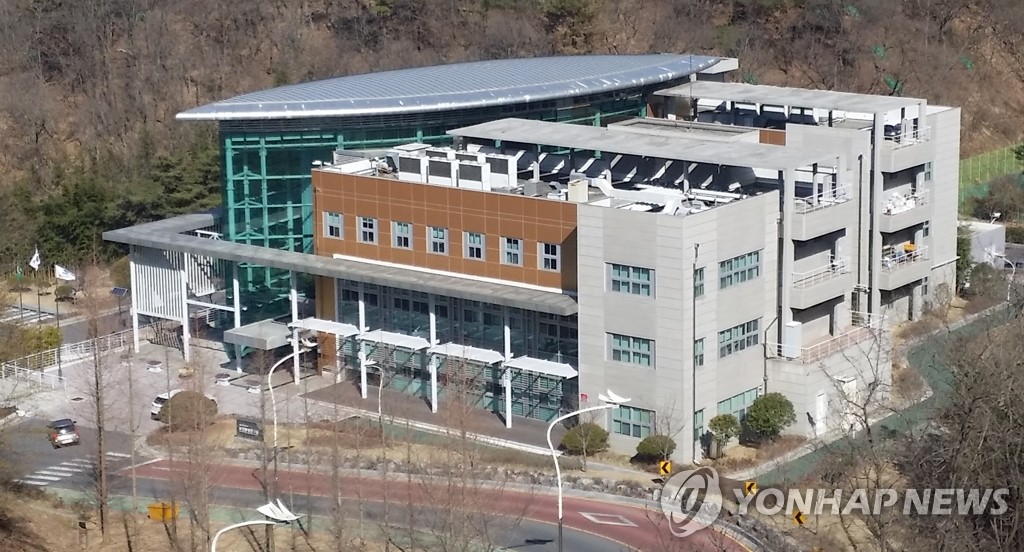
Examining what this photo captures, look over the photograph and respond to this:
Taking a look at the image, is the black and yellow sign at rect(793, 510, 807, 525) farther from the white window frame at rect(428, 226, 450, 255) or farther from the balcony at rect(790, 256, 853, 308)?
the white window frame at rect(428, 226, 450, 255)

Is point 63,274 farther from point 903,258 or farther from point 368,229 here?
point 903,258

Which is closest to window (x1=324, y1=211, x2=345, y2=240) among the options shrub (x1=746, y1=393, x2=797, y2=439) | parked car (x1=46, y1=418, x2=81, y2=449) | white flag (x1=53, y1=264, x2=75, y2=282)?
parked car (x1=46, y1=418, x2=81, y2=449)

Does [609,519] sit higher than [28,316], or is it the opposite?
[28,316]

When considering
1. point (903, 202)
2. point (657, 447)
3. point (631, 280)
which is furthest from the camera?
point (903, 202)

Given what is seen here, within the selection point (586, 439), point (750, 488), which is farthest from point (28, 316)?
point (750, 488)

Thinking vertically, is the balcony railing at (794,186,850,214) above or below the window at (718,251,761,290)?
above

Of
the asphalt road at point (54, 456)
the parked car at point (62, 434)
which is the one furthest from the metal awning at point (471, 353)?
the parked car at point (62, 434)
